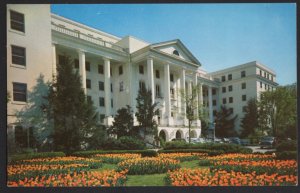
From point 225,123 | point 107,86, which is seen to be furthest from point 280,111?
point 107,86

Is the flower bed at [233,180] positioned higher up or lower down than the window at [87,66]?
lower down

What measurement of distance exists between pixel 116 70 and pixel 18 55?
594 inches

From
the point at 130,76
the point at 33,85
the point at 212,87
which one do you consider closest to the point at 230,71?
A: the point at 212,87

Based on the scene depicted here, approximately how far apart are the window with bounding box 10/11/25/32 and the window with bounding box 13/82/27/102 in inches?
162

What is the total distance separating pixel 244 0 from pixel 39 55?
1811 centimetres

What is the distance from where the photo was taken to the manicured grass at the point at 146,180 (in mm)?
8336

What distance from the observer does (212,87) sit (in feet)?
124

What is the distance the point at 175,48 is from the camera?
3653 centimetres

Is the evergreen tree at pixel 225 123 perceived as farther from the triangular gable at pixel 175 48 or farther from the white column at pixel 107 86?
the white column at pixel 107 86

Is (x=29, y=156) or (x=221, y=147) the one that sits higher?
(x=29, y=156)

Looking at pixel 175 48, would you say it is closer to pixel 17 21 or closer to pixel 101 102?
pixel 101 102

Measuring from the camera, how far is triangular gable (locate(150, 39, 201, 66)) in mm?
34375

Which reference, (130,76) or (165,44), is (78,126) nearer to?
(130,76)

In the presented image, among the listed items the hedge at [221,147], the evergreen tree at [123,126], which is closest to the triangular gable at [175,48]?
the evergreen tree at [123,126]
